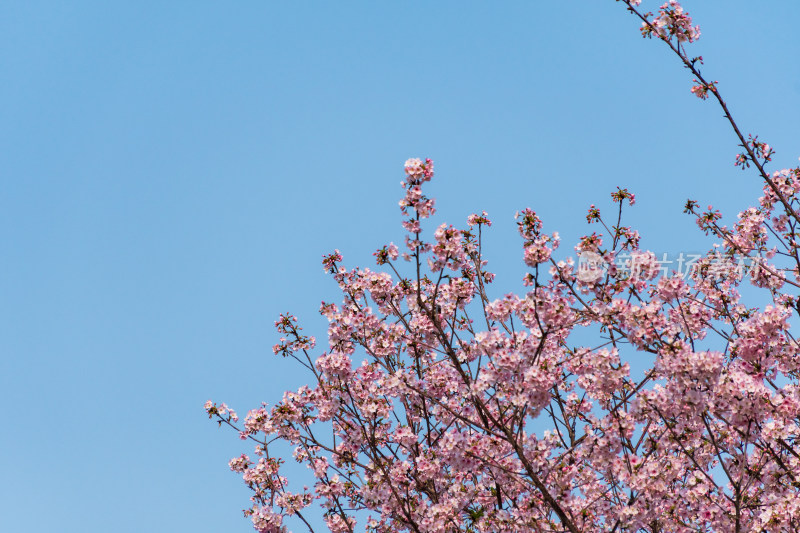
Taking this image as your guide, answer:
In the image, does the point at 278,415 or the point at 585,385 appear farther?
the point at 585,385

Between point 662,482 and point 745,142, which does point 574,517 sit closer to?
point 662,482

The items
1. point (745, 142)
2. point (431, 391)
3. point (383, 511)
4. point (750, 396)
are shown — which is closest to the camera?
point (750, 396)

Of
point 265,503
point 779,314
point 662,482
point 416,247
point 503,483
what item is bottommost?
point 662,482

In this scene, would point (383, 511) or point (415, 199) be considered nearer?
point (415, 199)

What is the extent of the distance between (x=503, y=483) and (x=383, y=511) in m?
1.81

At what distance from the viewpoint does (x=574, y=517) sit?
8.69 m

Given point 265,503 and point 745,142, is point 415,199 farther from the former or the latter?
point 265,503

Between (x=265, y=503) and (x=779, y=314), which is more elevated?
(x=265, y=503)

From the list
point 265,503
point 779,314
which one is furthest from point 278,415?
point 779,314

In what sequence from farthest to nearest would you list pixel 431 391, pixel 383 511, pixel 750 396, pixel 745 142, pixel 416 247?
pixel 431 391
pixel 383 511
pixel 745 142
pixel 416 247
pixel 750 396

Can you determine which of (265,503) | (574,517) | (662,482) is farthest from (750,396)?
(265,503)

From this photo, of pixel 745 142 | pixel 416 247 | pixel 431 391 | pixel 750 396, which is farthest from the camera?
pixel 431 391

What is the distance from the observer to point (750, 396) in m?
7.44

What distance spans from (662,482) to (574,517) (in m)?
1.35
